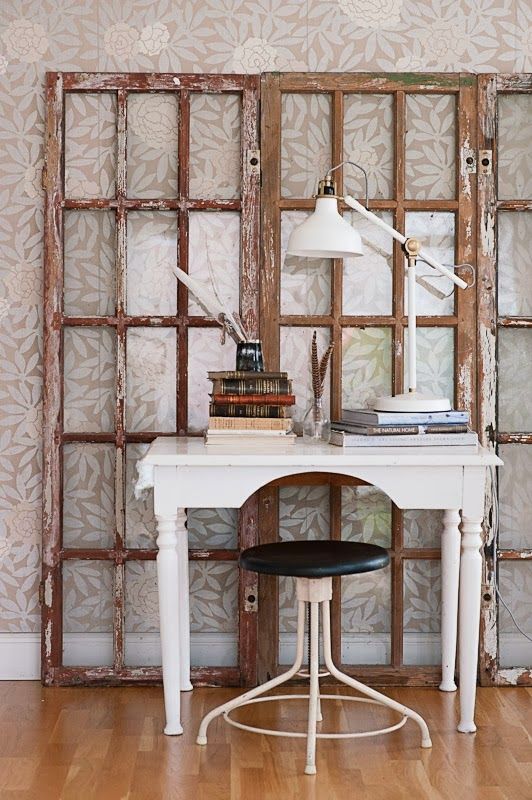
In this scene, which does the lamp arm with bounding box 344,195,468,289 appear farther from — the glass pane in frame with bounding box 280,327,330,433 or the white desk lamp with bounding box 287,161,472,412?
the glass pane in frame with bounding box 280,327,330,433

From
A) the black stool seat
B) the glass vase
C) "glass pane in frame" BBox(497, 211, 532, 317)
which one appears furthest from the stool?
"glass pane in frame" BBox(497, 211, 532, 317)

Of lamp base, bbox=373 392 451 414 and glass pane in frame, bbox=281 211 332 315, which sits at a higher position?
glass pane in frame, bbox=281 211 332 315

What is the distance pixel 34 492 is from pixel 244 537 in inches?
29.7

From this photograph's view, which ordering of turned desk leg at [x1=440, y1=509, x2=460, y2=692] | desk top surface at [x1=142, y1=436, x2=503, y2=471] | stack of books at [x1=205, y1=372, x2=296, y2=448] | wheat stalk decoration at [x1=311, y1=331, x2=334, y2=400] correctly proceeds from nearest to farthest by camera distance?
desk top surface at [x1=142, y1=436, x2=503, y2=471] < stack of books at [x1=205, y1=372, x2=296, y2=448] < wheat stalk decoration at [x1=311, y1=331, x2=334, y2=400] < turned desk leg at [x1=440, y1=509, x2=460, y2=692]

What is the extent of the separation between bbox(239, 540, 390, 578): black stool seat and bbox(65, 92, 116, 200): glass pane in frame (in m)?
1.41

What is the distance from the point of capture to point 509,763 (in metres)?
2.93

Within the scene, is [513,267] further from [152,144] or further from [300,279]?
[152,144]

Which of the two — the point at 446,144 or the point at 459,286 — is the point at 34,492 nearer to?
the point at 459,286

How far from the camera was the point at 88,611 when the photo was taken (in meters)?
3.73

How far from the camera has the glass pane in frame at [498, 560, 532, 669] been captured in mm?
3723

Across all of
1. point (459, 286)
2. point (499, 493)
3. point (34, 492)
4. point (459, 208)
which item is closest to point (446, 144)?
point (459, 208)

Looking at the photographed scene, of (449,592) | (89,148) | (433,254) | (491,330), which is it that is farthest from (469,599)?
(89,148)

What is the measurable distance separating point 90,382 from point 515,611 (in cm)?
170

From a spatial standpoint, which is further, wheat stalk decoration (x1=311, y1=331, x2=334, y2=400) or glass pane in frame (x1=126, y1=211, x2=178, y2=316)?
glass pane in frame (x1=126, y1=211, x2=178, y2=316)
